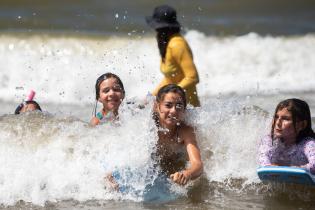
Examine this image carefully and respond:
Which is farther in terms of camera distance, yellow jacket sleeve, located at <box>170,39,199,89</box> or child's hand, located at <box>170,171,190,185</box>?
yellow jacket sleeve, located at <box>170,39,199,89</box>

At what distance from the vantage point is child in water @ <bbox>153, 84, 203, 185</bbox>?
210 inches

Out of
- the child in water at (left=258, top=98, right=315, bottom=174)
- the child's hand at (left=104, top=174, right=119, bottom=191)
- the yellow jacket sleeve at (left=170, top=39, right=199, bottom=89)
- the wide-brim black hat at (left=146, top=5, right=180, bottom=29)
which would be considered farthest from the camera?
the wide-brim black hat at (left=146, top=5, right=180, bottom=29)

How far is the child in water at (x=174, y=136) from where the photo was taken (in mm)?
5344

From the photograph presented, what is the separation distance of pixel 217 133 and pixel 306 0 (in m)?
8.90

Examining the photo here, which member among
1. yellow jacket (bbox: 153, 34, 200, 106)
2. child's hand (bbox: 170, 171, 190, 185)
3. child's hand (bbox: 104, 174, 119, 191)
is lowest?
child's hand (bbox: 104, 174, 119, 191)

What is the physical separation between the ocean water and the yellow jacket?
21 centimetres

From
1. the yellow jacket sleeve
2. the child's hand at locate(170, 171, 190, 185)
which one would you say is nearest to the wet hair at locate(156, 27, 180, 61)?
the yellow jacket sleeve

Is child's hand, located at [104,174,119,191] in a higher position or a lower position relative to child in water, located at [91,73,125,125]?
lower

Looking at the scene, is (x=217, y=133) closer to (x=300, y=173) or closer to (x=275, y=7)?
(x=300, y=173)

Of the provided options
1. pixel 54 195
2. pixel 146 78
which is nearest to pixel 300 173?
pixel 54 195

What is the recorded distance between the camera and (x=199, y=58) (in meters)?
12.2

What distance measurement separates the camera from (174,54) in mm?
6090

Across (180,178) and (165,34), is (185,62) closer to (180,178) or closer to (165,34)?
(165,34)

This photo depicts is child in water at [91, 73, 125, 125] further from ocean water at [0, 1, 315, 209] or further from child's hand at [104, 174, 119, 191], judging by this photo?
child's hand at [104, 174, 119, 191]
